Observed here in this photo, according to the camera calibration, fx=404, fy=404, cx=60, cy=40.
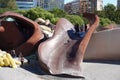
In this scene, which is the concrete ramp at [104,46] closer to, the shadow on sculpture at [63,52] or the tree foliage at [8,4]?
the shadow on sculpture at [63,52]

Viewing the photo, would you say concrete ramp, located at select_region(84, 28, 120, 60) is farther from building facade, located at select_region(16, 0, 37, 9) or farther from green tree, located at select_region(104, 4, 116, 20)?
building facade, located at select_region(16, 0, 37, 9)

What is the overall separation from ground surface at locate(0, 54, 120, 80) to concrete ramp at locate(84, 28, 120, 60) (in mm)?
493

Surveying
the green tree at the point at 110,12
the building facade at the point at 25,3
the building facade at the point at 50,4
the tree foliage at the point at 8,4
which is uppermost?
the green tree at the point at 110,12

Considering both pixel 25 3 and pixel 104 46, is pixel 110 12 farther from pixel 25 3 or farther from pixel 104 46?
pixel 25 3

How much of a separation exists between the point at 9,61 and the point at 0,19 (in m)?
3.29

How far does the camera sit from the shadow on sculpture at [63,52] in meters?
10.1

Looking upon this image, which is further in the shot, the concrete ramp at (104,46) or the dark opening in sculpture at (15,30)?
the dark opening in sculpture at (15,30)

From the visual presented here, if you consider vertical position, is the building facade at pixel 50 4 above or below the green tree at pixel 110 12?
below

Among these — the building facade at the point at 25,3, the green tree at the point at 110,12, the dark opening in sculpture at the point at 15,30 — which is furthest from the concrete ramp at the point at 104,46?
the building facade at the point at 25,3

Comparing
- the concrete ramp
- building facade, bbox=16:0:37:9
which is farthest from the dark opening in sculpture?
building facade, bbox=16:0:37:9

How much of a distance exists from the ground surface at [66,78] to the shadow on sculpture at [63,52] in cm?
26

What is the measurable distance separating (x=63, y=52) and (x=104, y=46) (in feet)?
5.00

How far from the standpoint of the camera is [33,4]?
103062 millimetres

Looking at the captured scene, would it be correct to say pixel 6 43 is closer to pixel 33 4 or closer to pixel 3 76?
pixel 3 76
